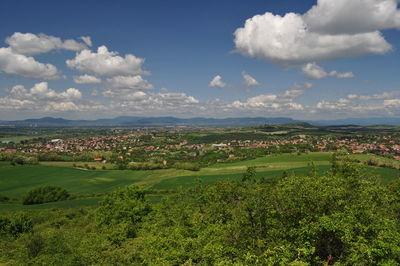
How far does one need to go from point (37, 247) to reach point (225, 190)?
81.4 ft

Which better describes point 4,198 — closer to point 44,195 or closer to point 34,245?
point 44,195

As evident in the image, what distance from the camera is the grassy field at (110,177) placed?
271 ft

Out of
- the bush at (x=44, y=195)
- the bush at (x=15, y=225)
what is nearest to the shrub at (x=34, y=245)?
the bush at (x=15, y=225)

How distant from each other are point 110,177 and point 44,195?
1154 inches

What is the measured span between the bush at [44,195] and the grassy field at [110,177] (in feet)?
9.67

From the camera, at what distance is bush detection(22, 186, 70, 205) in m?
73.4

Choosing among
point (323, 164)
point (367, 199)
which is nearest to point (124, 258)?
point (367, 199)

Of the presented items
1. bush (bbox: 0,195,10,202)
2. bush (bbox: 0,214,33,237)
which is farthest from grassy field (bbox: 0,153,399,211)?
bush (bbox: 0,214,33,237)

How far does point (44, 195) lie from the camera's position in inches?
2968

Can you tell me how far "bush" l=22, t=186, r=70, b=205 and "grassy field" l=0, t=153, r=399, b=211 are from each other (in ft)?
9.67

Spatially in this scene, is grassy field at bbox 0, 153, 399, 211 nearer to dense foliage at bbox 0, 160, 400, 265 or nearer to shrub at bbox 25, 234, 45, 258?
shrub at bbox 25, 234, 45, 258

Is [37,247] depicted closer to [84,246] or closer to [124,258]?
[84,246]

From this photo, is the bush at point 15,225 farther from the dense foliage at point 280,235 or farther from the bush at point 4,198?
the bush at point 4,198

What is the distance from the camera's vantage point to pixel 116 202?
148 feet
